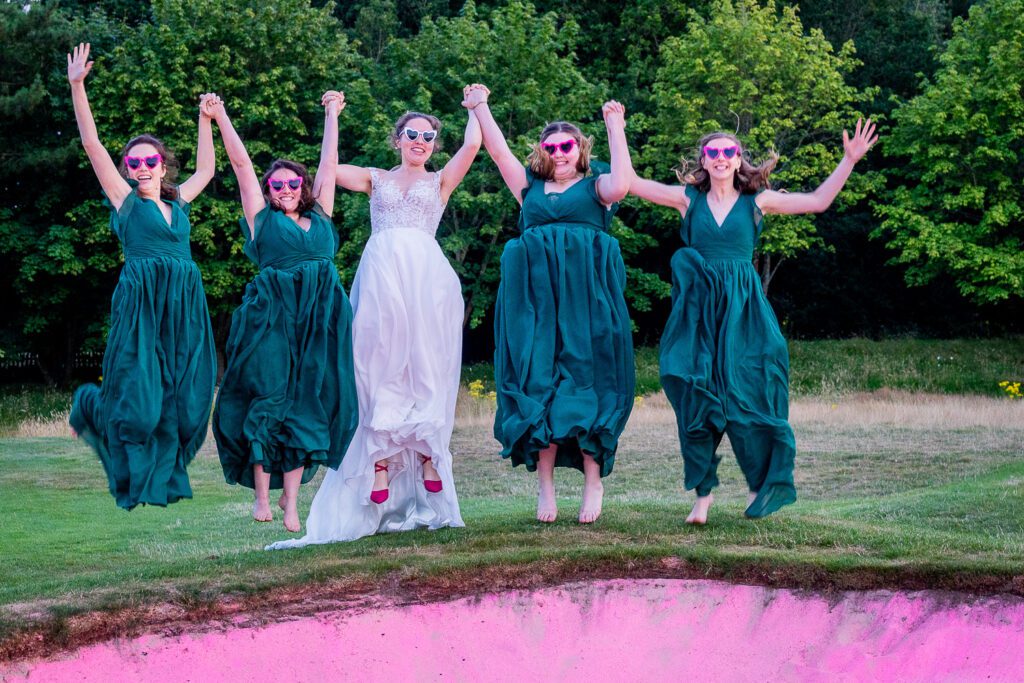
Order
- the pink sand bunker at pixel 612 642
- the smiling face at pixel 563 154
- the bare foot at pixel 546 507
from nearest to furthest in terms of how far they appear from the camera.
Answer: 1. the pink sand bunker at pixel 612 642
2. the smiling face at pixel 563 154
3. the bare foot at pixel 546 507

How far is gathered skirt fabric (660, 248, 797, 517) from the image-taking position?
28.0 ft

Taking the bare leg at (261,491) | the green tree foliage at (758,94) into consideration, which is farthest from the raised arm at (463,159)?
the green tree foliage at (758,94)

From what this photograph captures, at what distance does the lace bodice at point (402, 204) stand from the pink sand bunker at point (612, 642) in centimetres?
293

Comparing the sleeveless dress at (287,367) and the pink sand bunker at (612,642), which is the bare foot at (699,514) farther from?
the sleeveless dress at (287,367)

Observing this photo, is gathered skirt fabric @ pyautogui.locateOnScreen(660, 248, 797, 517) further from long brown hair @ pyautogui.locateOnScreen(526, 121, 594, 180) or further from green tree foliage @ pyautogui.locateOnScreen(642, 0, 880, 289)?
green tree foliage @ pyautogui.locateOnScreen(642, 0, 880, 289)

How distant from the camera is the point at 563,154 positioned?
8.99m

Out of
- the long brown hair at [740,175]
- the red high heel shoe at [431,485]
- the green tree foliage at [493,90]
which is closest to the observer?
the long brown hair at [740,175]

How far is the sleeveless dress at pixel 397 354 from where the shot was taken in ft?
28.9

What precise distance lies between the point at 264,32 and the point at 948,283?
21.9 m

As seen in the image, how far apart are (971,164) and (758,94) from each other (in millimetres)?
6270

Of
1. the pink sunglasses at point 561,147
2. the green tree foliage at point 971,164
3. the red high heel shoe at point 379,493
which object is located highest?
the green tree foliage at point 971,164

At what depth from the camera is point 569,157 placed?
8.99 meters

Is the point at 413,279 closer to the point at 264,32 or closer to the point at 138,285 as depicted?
the point at 138,285

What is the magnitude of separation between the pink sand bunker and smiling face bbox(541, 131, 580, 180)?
3.07 m
